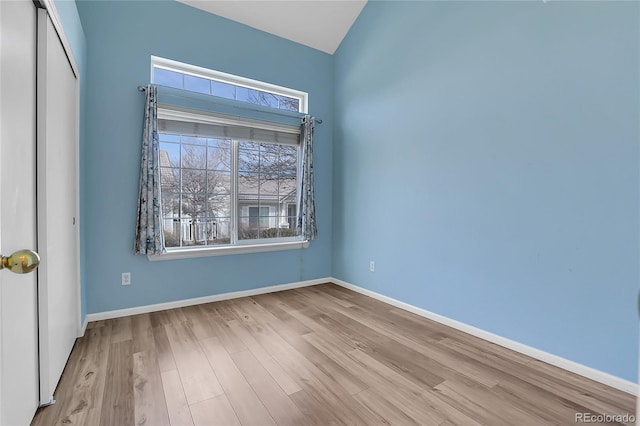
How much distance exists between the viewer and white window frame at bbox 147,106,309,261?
112 inches

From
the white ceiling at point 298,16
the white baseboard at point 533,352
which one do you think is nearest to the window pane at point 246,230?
the white baseboard at point 533,352

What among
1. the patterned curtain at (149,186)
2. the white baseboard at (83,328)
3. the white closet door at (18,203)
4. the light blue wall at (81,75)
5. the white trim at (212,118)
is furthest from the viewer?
the white trim at (212,118)

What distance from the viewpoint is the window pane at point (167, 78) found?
2854mm

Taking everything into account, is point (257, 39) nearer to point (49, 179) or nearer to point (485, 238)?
point (49, 179)

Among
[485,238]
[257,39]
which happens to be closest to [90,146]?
[257,39]

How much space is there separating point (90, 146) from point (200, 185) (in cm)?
96

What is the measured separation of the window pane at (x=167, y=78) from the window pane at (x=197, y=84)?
65 millimetres

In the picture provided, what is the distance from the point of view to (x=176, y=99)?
285 cm

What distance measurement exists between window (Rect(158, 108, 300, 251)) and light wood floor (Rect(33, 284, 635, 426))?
1.00 m

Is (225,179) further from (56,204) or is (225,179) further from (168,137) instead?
(56,204)

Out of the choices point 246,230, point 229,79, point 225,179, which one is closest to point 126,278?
point 246,230

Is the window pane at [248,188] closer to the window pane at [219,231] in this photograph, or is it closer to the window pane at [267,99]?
the window pane at [219,231]

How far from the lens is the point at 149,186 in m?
2.65

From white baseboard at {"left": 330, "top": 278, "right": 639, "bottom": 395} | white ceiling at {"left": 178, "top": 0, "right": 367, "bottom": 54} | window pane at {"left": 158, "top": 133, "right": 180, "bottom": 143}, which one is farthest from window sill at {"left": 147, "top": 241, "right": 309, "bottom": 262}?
white ceiling at {"left": 178, "top": 0, "right": 367, "bottom": 54}
